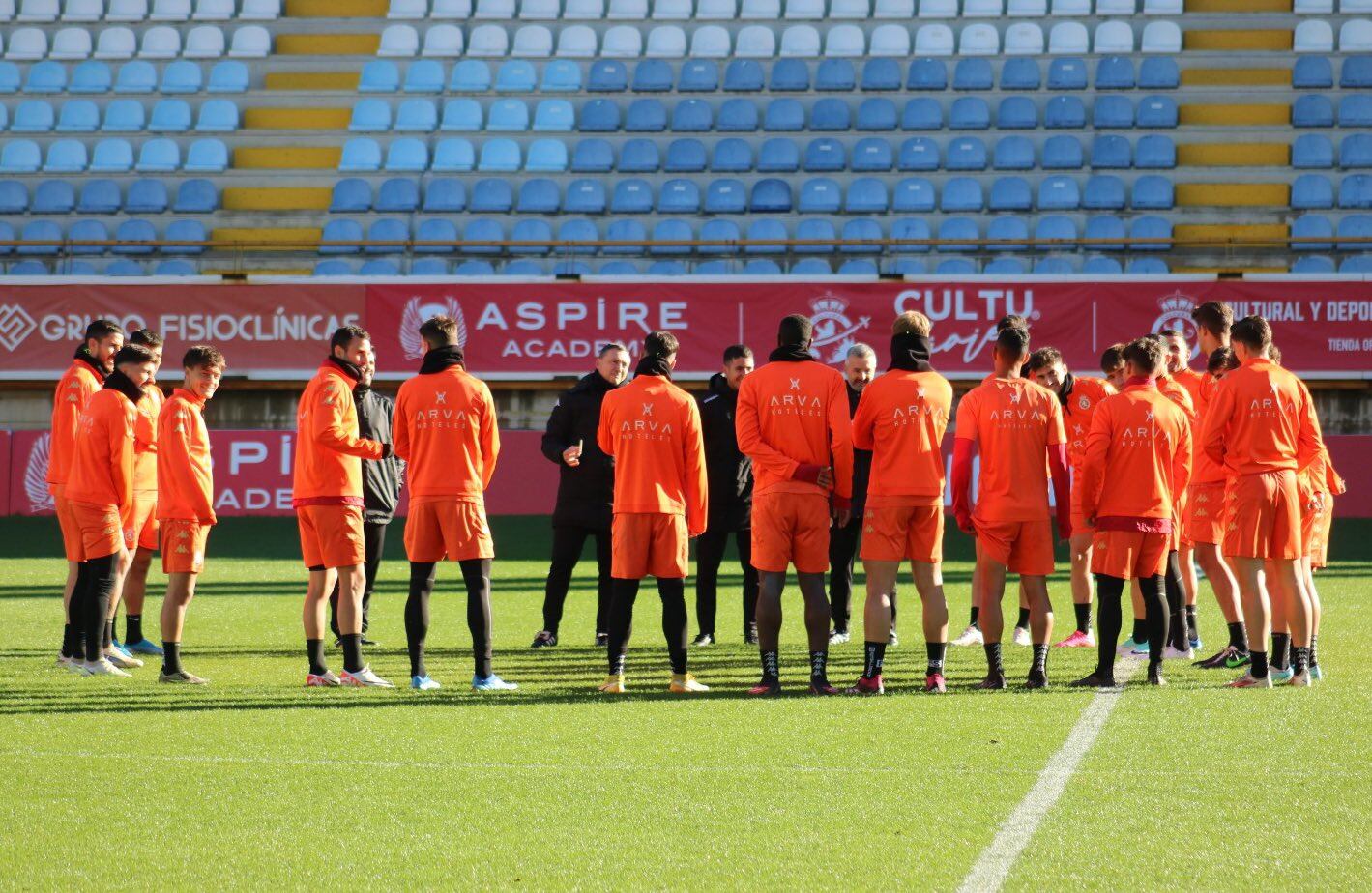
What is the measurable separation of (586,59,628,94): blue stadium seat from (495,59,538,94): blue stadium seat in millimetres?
919

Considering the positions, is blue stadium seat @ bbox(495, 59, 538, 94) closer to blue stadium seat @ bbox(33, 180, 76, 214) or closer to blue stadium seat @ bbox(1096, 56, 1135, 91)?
blue stadium seat @ bbox(33, 180, 76, 214)

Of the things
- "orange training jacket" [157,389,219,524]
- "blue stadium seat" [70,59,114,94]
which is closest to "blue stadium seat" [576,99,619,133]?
"blue stadium seat" [70,59,114,94]

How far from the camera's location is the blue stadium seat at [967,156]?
22.6 metres

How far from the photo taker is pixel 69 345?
1950 cm

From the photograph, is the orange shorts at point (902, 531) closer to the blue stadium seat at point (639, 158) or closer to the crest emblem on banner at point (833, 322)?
the crest emblem on banner at point (833, 322)

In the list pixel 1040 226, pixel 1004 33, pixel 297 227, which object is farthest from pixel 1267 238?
pixel 297 227

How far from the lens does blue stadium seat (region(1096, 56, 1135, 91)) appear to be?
23489 mm

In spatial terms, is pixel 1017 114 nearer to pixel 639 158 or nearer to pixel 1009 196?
pixel 1009 196

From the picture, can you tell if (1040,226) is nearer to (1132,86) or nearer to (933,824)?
(1132,86)

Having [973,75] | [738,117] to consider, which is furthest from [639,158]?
Answer: [973,75]

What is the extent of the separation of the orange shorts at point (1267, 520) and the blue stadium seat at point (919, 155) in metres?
15.8

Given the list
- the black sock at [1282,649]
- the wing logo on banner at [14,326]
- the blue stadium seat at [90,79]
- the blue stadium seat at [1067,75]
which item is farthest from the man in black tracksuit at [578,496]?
the blue stadium seat at [90,79]

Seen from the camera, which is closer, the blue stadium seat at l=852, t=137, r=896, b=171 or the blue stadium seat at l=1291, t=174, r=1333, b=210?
the blue stadium seat at l=1291, t=174, r=1333, b=210

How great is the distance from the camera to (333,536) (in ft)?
25.3
